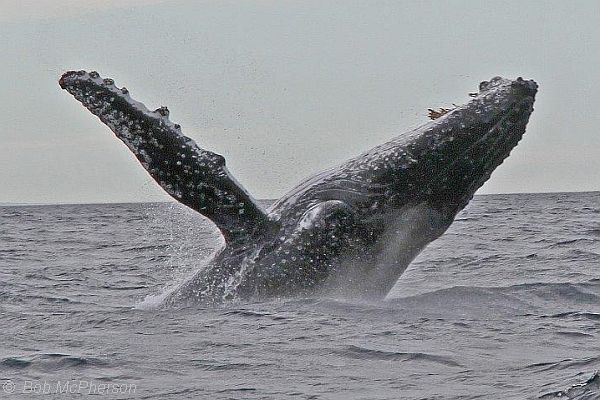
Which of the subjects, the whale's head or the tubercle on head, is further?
the whale's head

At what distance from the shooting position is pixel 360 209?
880 centimetres

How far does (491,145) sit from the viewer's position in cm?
887

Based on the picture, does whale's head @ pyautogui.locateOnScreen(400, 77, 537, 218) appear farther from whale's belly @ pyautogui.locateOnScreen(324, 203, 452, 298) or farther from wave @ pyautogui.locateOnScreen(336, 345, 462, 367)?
wave @ pyautogui.locateOnScreen(336, 345, 462, 367)

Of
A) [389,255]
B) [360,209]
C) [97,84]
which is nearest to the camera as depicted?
[97,84]

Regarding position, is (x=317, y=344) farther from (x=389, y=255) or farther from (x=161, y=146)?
(x=161, y=146)

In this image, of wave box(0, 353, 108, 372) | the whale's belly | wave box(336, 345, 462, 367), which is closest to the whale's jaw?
the whale's belly

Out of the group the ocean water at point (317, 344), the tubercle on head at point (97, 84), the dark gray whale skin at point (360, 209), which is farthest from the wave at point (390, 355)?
the tubercle on head at point (97, 84)

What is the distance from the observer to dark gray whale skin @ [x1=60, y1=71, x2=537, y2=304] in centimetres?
859

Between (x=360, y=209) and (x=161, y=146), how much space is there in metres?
Result: 1.90

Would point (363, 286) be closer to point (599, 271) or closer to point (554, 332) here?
point (554, 332)

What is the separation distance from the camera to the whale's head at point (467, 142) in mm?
8844

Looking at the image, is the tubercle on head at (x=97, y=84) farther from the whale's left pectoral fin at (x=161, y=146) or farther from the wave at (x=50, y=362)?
the wave at (x=50, y=362)

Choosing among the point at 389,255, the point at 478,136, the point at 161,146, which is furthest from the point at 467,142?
the point at 161,146

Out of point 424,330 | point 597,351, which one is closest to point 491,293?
A: point 424,330
